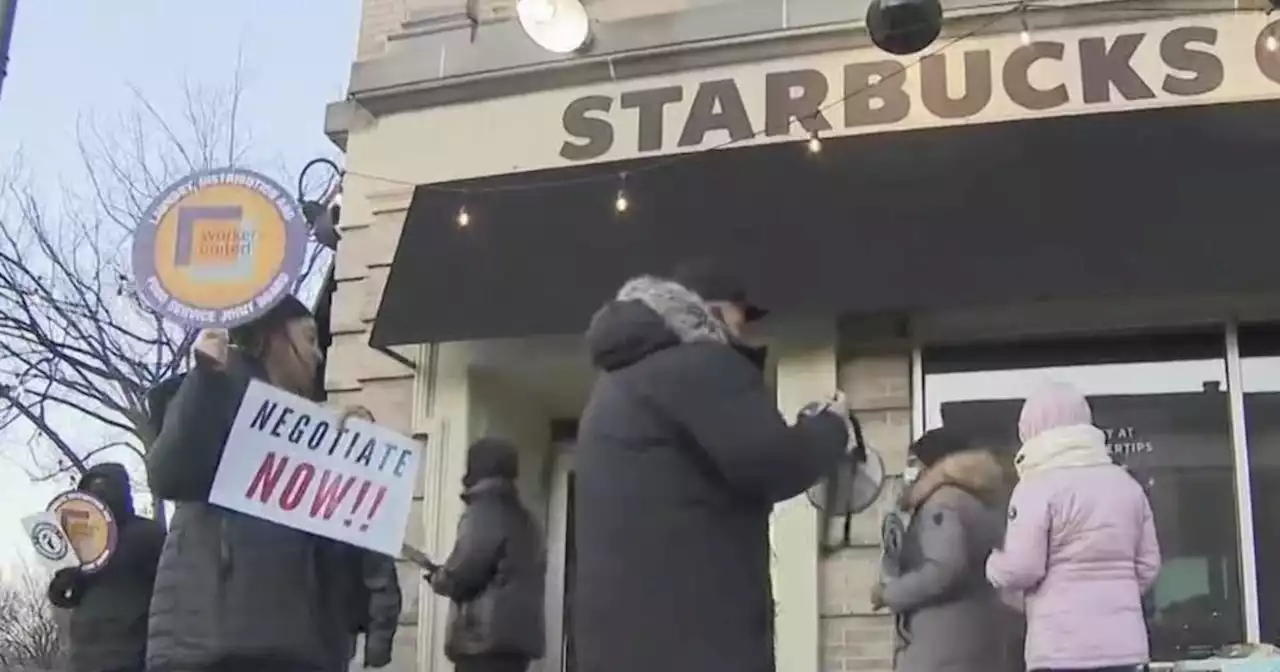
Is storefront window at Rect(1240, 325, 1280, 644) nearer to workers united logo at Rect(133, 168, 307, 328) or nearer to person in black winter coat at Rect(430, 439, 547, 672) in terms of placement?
person in black winter coat at Rect(430, 439, 547, 672)

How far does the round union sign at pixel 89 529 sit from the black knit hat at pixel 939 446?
3542mm

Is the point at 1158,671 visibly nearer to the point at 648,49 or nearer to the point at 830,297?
the point at 830,297

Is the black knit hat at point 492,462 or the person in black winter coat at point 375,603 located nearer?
the person in black winter coat at point 375,603

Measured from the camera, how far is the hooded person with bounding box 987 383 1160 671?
484 centimetres

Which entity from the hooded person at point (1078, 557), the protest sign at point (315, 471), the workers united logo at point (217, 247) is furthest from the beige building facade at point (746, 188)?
the protest sign at point (315, 471)

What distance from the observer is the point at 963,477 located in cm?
573

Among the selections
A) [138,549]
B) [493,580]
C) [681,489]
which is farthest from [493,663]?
[681,489]

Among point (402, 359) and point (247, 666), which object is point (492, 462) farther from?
point (247, 666)

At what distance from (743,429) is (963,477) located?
2457mm

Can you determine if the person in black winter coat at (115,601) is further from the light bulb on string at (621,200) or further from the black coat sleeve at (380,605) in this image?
the light bulb on string at (621,200)

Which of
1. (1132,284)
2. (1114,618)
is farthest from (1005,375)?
(1114,618)

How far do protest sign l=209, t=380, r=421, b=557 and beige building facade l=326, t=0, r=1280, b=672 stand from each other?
225 centimetres

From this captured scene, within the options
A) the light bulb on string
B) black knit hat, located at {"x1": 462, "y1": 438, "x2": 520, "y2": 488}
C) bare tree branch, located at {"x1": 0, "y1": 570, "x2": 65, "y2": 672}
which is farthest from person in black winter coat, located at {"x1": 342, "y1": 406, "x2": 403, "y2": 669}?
bare tree branch, located at {"x1": 0, "y1": 570, "x2": 65, "y2": 672}

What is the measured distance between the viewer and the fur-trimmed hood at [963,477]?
573 cm
